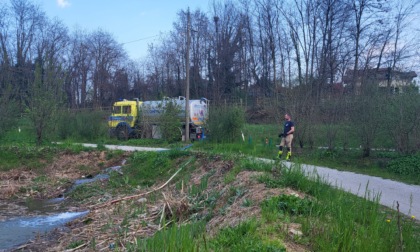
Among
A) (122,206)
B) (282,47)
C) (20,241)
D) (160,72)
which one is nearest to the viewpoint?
(20,241)

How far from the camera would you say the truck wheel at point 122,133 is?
27.7m

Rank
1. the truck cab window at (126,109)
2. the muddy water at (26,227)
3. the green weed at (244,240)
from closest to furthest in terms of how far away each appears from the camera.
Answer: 1. the green weed at (244,240)
2. the muddy water at (26,227)
3. the truck cab window at (126,109)

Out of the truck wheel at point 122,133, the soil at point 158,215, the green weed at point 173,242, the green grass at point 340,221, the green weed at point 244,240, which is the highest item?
the truck wheel at point 122,133

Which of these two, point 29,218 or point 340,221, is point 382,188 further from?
point 29,218

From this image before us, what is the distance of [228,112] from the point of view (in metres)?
21.3

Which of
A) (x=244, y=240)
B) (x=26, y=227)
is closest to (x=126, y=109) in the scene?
(x=26, y=227)

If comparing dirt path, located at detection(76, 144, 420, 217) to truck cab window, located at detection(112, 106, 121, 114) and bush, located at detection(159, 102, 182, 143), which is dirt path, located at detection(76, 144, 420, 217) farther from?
truck cab window, located at detection(112, 106, 121, 114)

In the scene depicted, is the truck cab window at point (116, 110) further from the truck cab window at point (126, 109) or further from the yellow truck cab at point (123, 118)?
the truck cab window at point (126, 109)

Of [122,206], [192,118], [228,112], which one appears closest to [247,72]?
[192,118]

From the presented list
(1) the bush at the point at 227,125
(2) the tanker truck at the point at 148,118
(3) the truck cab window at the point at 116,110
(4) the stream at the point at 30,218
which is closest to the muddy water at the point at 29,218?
(4) the stream at the point at 30,218

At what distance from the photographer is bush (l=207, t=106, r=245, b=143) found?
2122 cm

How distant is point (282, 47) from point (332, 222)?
120ft

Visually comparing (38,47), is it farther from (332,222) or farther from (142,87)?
(332,222)

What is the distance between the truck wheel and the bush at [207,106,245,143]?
8648 mm
